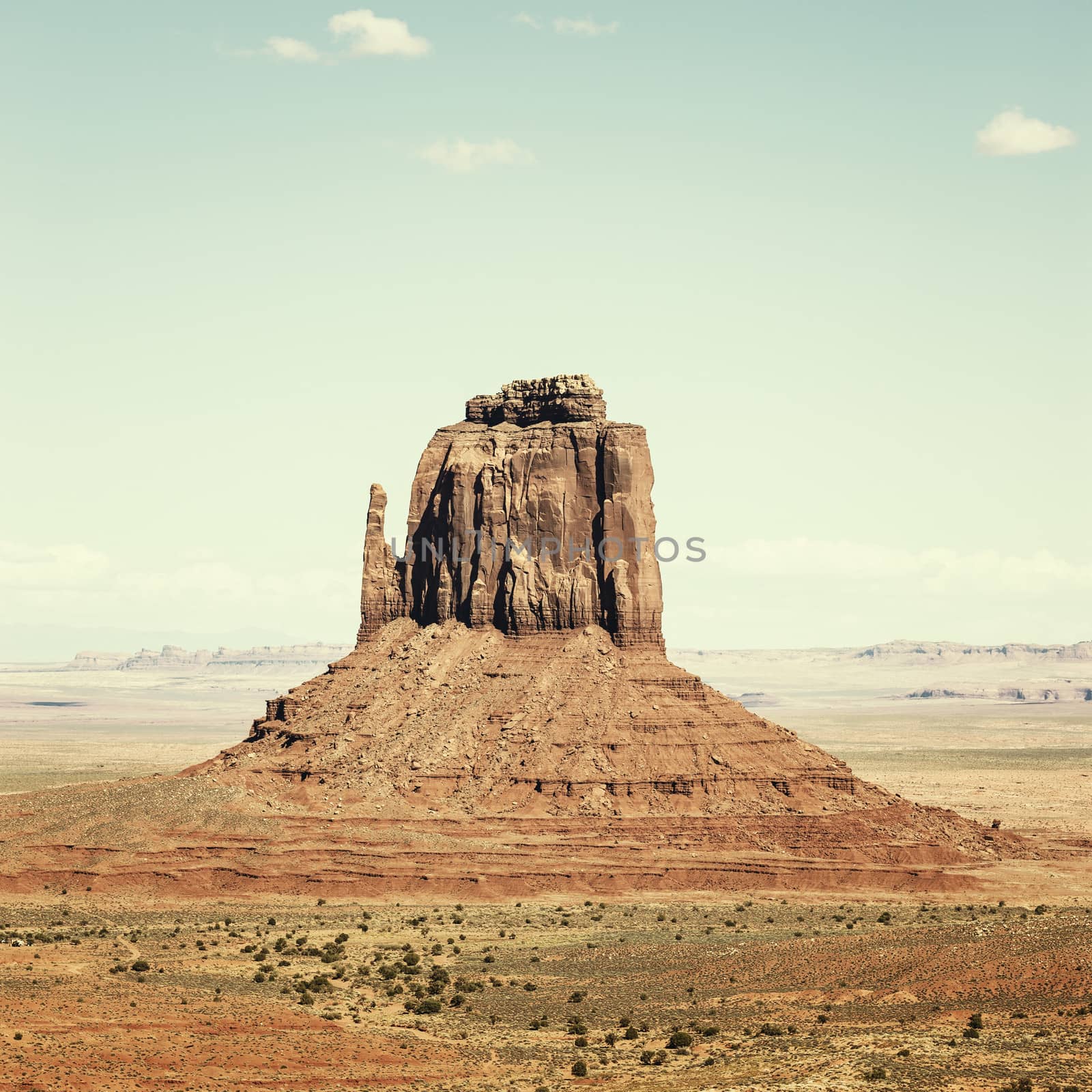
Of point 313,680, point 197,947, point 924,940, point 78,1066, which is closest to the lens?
point 78,1066

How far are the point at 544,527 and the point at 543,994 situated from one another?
47.6 metres

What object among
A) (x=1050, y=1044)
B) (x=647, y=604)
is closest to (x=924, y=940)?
(x=1050, y=1044)

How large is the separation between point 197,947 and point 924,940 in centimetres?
3002

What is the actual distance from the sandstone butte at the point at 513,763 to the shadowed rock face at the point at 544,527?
14cm

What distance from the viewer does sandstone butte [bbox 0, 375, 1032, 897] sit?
Result: 302ft

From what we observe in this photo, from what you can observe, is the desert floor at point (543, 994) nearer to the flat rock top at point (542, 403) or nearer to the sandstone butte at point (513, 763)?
the sandstone butte at point (513, 763)

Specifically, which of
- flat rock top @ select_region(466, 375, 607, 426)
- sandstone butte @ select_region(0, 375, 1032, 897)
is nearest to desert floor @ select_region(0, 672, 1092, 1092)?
sandstone butte @ select_region(0, 375, 1032, 897)

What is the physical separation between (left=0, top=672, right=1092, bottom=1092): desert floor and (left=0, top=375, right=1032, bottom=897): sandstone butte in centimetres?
389

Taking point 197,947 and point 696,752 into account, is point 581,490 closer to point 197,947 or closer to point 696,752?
point 696,752

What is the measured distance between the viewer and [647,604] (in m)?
109

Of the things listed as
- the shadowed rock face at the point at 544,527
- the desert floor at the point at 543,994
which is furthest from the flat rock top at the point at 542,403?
the desert floor at the point at 543,994

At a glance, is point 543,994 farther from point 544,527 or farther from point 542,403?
point 542,403

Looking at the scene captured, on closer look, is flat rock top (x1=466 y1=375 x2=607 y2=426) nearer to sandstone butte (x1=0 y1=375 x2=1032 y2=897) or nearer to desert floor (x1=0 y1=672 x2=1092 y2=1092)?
sandstone butte (x1=0 y1=375 x2=1032 y2=897)

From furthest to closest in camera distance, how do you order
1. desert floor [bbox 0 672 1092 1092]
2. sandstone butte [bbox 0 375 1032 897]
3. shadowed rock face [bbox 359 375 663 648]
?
shadowed rock face [bbox 359 375 663 648]
sandstone butte [bbox 0 375 1032 897]
desert floor [bbox 0 672 1092 1092]
